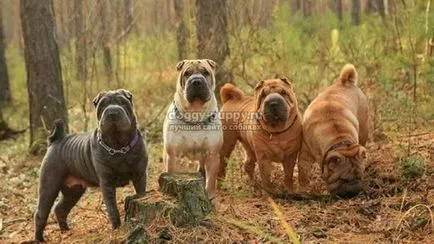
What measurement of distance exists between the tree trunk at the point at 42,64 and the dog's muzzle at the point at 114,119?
4686 mm

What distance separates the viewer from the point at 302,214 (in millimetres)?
5000

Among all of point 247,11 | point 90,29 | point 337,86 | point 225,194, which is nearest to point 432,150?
point 337,86

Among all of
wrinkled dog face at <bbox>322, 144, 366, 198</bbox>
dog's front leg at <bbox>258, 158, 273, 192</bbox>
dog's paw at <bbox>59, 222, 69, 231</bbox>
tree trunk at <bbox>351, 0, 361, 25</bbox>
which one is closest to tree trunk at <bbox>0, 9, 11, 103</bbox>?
tree trunk at <bbox>351, 0, 361, 25</bbox>

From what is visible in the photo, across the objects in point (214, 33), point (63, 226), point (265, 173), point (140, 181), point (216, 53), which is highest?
point (214, 33)

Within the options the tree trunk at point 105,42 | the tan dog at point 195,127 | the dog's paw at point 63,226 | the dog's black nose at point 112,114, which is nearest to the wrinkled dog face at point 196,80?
the tan dog at point 195,127

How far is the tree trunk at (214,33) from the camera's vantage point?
30.9 ft

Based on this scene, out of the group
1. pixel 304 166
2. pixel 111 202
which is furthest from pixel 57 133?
pixel 304 166

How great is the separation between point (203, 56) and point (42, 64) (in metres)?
2.44

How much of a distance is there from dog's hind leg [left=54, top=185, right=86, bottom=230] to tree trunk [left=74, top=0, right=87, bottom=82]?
14.4ft

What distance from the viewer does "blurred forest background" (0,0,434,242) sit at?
8.16 meters

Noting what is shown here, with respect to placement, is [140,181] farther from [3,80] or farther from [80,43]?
[3,80]

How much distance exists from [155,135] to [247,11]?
264 cm

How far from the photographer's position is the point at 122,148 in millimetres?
4684

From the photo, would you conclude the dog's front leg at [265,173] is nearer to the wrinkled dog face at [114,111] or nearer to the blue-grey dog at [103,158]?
the blue-grey dog at [103,158]
